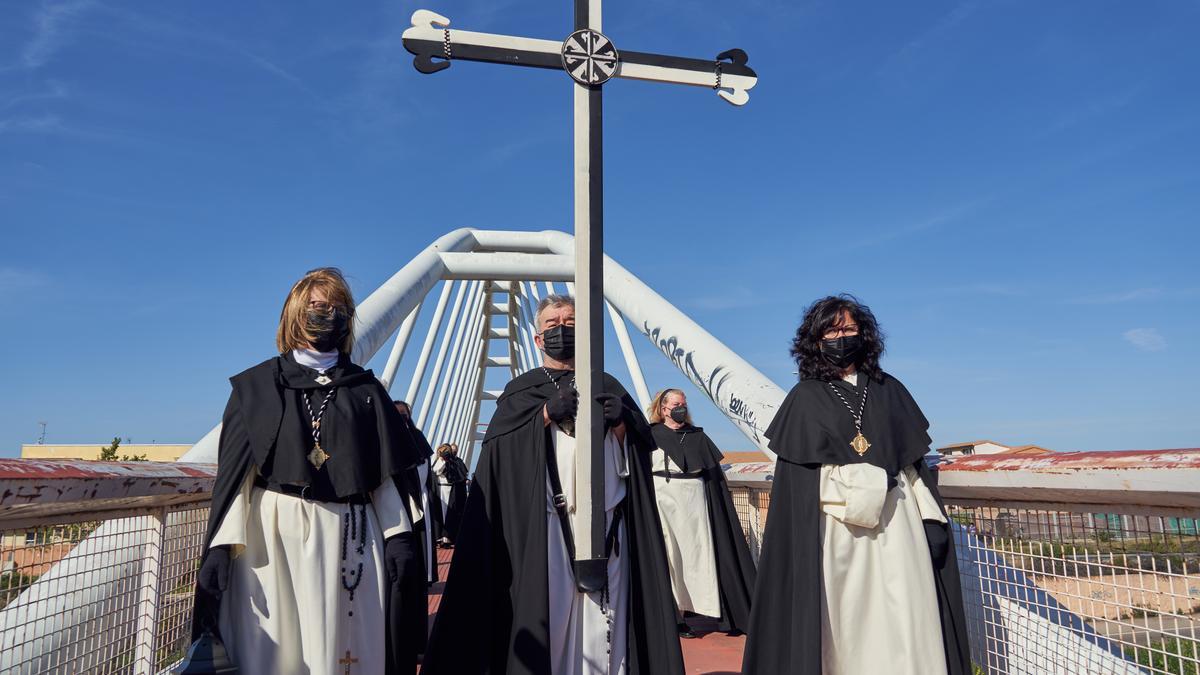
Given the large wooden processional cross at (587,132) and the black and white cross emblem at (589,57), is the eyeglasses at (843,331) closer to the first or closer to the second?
the large wooden processional cross at (587,132)

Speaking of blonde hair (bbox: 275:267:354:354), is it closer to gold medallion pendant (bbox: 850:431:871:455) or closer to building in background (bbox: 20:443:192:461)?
gold medallion pendant (bbox: 850:431:871:455)

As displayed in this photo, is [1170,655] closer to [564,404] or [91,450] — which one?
[564,404]

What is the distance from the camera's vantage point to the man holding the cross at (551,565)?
3.44 m

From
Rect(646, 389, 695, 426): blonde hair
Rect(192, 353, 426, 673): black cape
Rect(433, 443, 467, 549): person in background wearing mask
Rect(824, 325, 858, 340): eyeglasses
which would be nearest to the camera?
Rect(192, 353, 426, 673): black cape

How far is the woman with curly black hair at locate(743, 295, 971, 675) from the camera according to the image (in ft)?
10.5

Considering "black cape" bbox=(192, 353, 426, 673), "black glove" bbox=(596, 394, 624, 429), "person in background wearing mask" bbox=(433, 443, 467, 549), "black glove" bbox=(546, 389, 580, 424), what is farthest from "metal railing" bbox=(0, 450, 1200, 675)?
"person in background wearing mask" bbox=(433, 443, 467, 549)

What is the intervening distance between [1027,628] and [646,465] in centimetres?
156

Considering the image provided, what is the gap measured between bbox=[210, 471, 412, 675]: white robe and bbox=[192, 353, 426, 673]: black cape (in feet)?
0.18

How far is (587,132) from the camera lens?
356 cm

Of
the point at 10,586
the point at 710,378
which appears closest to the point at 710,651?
the point at 10,586

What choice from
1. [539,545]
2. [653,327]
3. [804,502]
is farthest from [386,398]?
[653,327]

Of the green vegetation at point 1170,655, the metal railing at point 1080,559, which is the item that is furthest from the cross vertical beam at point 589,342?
the green vegetation at point 1170,655

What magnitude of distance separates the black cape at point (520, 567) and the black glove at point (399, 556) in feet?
1.41

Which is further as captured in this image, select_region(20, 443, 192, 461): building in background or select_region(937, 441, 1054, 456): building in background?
select_region(20, 443, 192, 461): building in background
